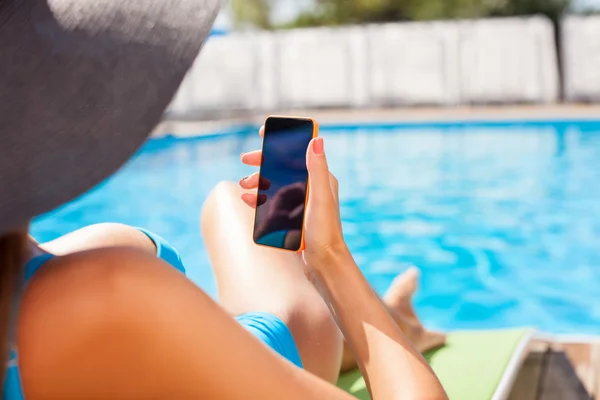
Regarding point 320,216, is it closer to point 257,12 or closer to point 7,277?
point 7,277

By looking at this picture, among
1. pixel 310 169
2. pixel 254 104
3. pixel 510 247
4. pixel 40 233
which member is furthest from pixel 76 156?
pixel 254 104

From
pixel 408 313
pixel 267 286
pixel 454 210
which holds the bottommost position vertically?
pixel 454 210

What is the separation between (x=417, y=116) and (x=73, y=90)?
12.4m

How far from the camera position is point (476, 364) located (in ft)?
7.95

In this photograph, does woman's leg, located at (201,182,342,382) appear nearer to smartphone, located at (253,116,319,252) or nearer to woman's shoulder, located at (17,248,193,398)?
smartphone, located at (253,116,319,252)

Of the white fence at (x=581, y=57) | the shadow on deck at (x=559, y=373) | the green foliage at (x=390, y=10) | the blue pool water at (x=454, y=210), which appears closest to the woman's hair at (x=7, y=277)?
the shadow on deck at (x=559, y=373)

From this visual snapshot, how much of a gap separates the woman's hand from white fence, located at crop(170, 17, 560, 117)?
12.8 m

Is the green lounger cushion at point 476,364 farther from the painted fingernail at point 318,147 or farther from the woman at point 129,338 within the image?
the woman at point 129,338

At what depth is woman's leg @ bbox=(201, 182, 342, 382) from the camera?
6.54ft

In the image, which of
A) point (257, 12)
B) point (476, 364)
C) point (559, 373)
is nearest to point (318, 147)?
point (476, 364)

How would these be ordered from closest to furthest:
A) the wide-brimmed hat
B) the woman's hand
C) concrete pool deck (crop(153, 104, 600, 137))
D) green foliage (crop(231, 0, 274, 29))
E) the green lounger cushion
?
1. the wide-brimmed hat
2. the woman's hand
3. the green lounger cushion
4. concrete pool deck (crop(153, 104, 600, 137))
5. green foliage (crop(231, 0, 274, 29))

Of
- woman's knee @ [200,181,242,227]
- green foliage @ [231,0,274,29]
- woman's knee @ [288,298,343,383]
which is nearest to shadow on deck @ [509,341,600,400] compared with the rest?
woman's knee @ [288,298,343,383]

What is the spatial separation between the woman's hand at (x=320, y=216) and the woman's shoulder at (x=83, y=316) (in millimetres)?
503

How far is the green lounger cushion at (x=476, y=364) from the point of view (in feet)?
7.22
